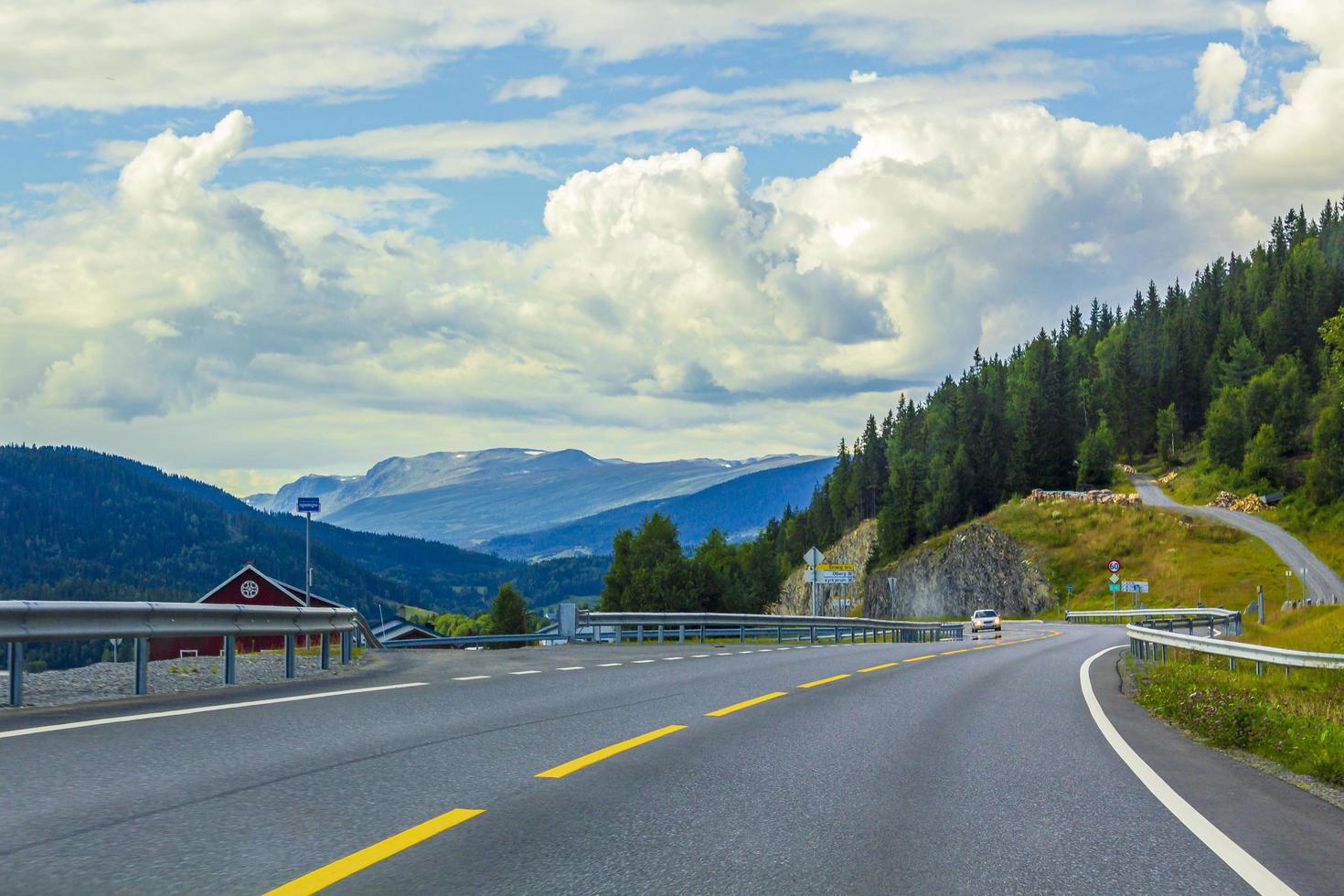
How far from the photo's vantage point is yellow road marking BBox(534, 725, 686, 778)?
27.5 ft

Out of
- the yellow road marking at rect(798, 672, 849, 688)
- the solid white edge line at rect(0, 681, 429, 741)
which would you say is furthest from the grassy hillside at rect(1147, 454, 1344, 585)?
the solid white edge line at rect(0, 681, 429, 741)

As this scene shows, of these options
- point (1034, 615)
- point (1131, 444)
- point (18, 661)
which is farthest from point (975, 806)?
point (1131, 444)

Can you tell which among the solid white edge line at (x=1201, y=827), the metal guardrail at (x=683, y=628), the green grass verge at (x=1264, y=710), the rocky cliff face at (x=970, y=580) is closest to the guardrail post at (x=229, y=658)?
the solid white edge line at (x=1201, y=827)

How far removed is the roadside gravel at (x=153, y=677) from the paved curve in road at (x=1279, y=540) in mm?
60404

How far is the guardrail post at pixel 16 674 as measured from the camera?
38.9ft

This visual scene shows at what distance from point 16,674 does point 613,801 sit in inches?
285

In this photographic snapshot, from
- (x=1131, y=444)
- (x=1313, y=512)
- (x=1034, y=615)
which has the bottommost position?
(x=1034, y=615)

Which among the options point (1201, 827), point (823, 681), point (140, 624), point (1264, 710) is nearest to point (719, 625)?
point (823, 681)

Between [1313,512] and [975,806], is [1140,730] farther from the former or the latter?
[1313,512]

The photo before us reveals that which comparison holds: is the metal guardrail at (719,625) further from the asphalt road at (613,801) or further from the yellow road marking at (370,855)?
the yellow road marking at (370,855)

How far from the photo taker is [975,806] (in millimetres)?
7547

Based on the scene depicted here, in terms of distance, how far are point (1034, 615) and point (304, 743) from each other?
101 meters

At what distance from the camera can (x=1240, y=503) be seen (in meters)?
115

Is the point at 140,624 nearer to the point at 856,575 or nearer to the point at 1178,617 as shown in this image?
the point at 1178,617
